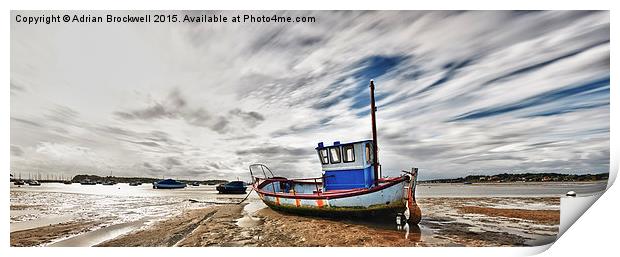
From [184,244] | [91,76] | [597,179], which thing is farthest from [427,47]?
[91,76]

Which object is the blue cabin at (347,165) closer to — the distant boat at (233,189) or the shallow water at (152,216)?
the shallow water at (152,216)

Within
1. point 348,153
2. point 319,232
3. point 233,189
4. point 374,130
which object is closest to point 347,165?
point 348,153

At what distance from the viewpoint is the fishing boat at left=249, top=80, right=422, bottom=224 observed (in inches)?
238

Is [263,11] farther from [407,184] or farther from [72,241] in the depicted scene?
[72,241]

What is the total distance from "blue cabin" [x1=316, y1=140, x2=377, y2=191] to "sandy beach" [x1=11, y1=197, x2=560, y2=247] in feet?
2.24

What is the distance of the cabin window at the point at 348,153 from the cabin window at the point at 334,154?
0.11m

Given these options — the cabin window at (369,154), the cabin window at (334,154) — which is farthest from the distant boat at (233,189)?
the cabin window at (369,154)

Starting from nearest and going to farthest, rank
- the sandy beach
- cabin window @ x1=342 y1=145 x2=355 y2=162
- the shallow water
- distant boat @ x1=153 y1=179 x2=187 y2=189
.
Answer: the sandy beach, the shallow water, cabin window @ x1=342 y1=145 x2=355 y2=162, distant boat @ x1=153 y1=179 x2=187 y2=189

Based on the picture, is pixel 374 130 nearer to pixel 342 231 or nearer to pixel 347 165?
pixel 347 165

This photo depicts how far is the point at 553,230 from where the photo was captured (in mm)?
5844

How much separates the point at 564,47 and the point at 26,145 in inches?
306

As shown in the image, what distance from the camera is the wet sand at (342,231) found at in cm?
541

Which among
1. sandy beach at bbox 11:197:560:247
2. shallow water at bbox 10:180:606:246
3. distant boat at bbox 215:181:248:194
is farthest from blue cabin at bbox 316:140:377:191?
distant boat at bbox 215:181:248:194

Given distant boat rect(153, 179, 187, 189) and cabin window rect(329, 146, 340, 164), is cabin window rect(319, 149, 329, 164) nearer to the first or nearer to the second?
cabin window rect(329, 146, 340, 164)
